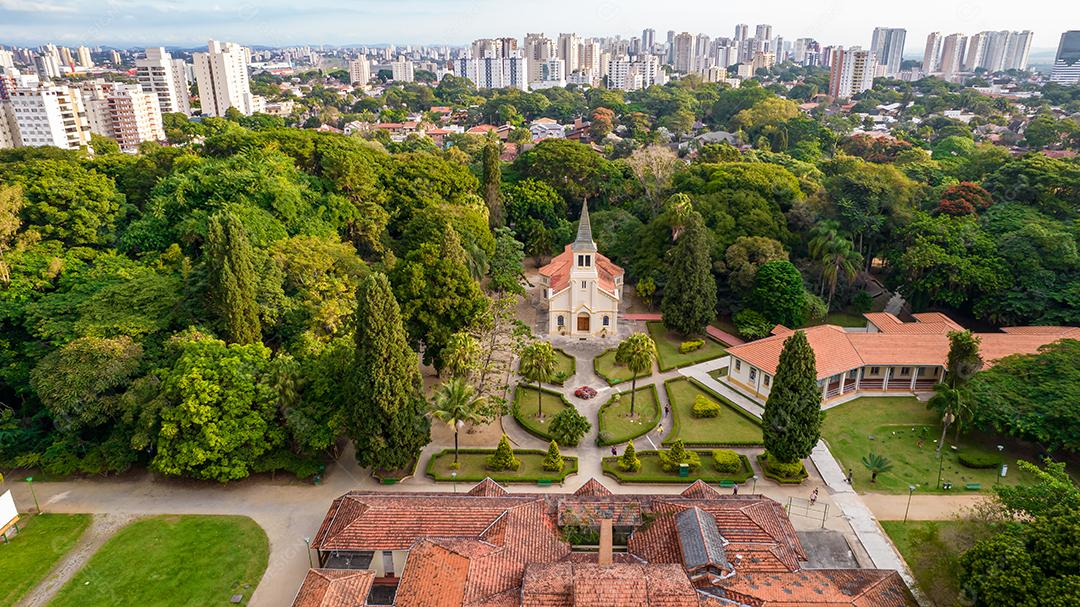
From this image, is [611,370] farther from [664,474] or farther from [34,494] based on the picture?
[34,494]

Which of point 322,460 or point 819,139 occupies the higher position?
point 819,139

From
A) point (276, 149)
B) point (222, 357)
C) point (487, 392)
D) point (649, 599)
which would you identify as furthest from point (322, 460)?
point (276, 149)

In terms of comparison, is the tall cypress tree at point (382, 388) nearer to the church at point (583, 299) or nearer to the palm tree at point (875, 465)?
the church at point (583, 299)

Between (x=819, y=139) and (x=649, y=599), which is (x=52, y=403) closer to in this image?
(x=649, y=599)

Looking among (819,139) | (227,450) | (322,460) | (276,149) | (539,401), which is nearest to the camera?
(227,450)

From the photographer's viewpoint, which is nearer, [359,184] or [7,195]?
[7,195]

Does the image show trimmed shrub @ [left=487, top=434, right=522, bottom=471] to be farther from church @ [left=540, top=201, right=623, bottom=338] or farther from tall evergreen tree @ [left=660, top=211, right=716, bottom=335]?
tall evergreen tree @ [left=660, top=211, right=716, bottom=335]

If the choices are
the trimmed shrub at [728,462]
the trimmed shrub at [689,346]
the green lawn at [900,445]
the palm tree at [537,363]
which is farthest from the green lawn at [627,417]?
the green lawn at [900,445]
